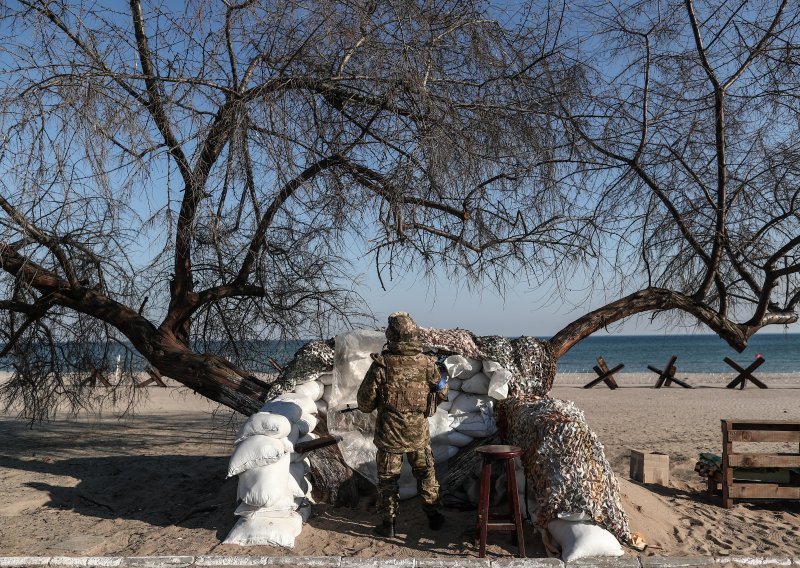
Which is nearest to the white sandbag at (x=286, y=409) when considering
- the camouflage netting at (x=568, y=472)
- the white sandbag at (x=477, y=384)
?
the white sandbag at (x=477, y=384)

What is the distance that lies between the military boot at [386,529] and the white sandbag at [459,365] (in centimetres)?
155

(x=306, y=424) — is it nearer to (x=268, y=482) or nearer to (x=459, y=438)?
(x=268, y=482)

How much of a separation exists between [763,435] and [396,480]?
3.56 meters

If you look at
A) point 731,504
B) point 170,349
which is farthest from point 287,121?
point 731,504

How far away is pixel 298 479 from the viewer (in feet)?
19.7

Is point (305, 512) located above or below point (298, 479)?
below

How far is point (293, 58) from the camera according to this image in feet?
20.7

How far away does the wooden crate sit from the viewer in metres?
6.76

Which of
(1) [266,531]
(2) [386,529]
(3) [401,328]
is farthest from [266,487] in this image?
(3) [401,328]

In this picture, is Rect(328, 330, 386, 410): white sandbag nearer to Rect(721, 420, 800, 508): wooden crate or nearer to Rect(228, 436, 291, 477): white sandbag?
Rect(228, 436, 291, 477): white sandbag

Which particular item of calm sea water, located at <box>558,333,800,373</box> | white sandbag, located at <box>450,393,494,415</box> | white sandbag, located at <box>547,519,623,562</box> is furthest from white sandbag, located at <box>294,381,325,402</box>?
calm sea water, located at <box>558,333,800,373</box>

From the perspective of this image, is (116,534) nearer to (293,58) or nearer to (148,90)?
(148,90)

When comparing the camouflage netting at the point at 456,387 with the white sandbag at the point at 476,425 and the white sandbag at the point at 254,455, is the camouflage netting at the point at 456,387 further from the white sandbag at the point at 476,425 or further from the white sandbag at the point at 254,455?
the white sandbag at the point at 254,455

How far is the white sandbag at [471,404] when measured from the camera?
6684 mm
